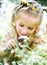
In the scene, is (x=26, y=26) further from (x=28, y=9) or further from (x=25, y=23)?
(x=28, y=9)

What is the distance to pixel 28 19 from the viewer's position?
2373 mm

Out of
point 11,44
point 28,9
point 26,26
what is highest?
point 28,9

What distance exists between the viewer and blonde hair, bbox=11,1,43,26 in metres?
2.36

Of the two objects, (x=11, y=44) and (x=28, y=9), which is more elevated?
(x=28, y=9)

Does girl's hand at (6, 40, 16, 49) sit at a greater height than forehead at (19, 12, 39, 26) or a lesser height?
lesser

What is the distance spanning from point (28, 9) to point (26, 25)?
0.40 feet

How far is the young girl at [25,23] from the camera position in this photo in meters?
2.36

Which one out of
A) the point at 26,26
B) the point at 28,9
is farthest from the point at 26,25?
the point at 28,9

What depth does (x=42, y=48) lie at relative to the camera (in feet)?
7.55

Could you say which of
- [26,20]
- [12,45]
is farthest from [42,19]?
[12,45]

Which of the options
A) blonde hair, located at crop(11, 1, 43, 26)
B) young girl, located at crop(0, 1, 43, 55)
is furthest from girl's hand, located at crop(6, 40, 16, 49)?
blonde hair, located at crop(11, 1, 43, 26)

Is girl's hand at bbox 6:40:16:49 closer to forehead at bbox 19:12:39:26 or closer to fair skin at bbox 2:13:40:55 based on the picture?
fair skin at bbox 2:13:40:55

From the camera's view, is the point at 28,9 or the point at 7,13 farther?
the point at 7,13

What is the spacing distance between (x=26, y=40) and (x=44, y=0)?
0.44 meters
